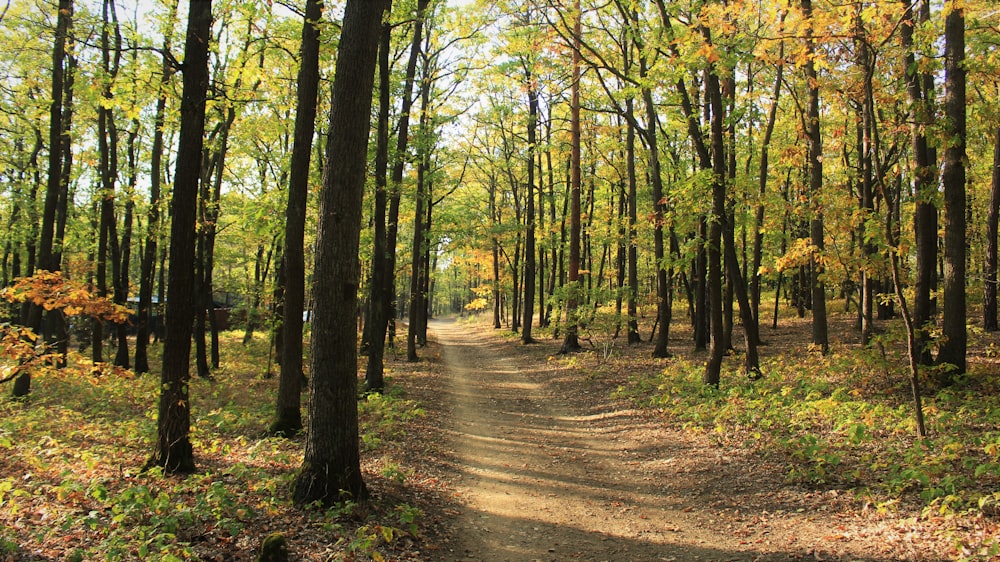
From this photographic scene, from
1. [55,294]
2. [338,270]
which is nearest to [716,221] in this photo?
[338,270]

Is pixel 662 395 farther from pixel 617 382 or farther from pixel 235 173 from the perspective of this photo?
pixel 235 173

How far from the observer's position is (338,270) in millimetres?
5512

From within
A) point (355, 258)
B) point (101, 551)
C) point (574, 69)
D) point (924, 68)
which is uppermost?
point (574, 69)

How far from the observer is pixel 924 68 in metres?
7.19

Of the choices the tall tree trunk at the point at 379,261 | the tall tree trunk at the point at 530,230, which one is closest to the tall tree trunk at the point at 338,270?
the tall tree trunk at the point at 379,261

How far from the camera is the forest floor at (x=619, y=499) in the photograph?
498 centimetres

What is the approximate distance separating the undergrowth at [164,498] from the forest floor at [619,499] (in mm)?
696

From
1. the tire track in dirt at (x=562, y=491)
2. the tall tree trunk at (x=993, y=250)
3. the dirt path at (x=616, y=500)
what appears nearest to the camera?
the dirt path at (x=616, y=500)

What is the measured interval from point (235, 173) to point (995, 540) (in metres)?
23.4

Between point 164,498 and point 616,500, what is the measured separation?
500 cm

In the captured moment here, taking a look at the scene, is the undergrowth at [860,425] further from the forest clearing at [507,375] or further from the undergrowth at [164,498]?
the undergrowth at [164,498]

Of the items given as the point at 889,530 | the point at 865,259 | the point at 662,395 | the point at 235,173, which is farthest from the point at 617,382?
the point at 235,173

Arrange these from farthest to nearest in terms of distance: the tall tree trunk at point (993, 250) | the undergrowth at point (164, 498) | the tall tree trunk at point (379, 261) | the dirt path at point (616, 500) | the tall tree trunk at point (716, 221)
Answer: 1. the tall tree trunk at point (993, 250)
2. the tall tree trunk at point (379, 261)
3. the tall tree trunk at point (716, 221)
4. the dirt path at point (616, 500)
5. the undergrowth at point (164, 498)

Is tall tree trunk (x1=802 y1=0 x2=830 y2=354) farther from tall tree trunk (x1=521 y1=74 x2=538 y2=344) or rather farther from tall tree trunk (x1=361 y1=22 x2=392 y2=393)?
tall tree trunk (x1=521 y1=74 x2=538 y2=344)
